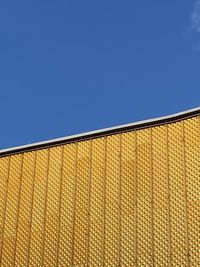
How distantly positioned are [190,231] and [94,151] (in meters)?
3.80

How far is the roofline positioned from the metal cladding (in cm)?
6

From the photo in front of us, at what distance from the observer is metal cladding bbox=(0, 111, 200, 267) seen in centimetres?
1516

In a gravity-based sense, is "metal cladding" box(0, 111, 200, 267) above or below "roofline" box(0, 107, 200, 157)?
below

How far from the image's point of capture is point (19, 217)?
17.3m

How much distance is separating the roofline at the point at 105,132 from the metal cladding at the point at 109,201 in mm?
62

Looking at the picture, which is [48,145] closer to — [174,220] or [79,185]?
[79,185]

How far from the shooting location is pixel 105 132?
17.2 m

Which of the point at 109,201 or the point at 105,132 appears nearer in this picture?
the point at 109,201

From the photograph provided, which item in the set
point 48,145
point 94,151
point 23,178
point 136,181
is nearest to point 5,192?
point 23,178

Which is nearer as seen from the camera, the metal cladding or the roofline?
the metal cladding

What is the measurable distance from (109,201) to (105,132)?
211 cm

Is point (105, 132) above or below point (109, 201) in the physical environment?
Result: above

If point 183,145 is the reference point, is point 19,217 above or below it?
below

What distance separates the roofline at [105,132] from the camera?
53.6 feet
